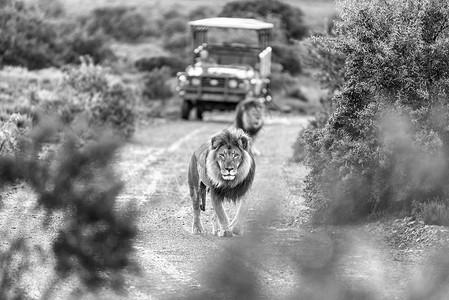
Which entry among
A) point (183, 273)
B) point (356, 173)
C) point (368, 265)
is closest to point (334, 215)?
point (356, 173)

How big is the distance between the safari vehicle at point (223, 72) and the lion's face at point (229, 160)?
74.8 feet

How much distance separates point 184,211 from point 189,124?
19549mm

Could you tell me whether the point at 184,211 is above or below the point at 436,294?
below

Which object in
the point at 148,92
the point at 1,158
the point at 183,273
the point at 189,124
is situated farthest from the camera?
the point at 148,92

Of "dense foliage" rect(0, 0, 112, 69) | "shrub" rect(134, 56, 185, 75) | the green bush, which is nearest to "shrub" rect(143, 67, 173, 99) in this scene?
"dense foliage" rect(0, 0, 112, 69)

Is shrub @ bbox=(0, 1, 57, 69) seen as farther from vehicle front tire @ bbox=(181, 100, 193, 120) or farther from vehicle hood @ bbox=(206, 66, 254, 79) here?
vehicle hood @ bbox=(206, 66, 254, 79)

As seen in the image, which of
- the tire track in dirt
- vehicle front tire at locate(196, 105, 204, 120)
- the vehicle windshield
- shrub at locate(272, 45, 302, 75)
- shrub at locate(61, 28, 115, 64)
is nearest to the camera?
the tire track in dirt

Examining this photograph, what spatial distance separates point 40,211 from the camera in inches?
223

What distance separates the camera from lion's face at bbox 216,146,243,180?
419 inches

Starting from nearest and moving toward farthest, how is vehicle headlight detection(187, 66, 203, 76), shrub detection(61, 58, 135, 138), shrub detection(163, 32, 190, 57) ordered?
shrub detection(61, 58, 135, 138) < vehicle headlight detection(187, 66, 203, 76) < shrub detection(163, 32, 190, 57)

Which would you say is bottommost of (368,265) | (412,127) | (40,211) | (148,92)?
(148,92)

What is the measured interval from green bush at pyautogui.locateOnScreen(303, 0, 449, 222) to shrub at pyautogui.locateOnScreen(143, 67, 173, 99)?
28.8 meters

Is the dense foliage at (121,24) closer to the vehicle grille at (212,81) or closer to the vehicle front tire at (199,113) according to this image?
the vehicle front tire at (199,113)

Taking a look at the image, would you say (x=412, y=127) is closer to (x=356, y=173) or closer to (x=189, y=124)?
(x=356, y=173)
